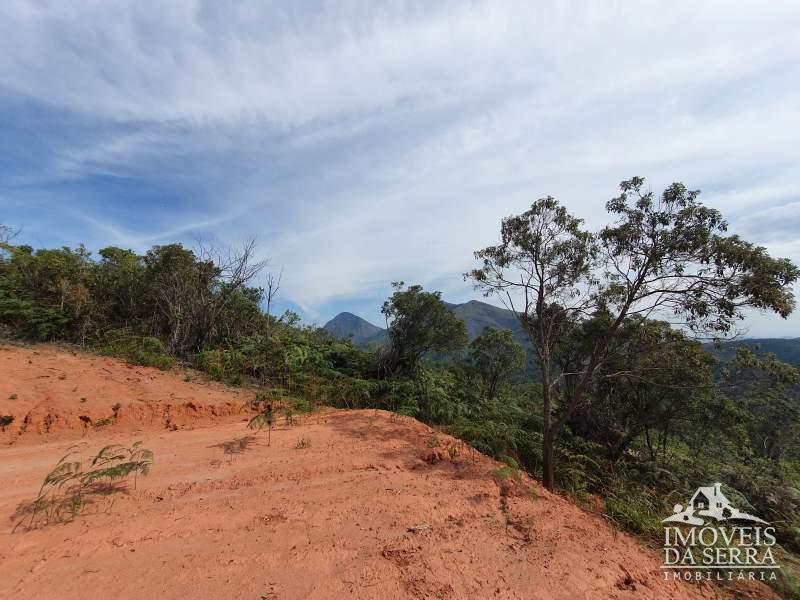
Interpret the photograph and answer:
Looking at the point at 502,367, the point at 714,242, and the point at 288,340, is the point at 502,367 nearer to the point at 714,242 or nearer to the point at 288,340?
the point at 288,340

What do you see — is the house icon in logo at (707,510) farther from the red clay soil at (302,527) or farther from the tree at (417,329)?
the tree at (417,329)

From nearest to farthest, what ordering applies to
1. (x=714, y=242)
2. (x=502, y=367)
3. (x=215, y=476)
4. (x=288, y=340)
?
(x=215, y=476) → (x=714, y=242) → (x=288, y=340) → (x=502, y=367)

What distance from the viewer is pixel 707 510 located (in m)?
6.15

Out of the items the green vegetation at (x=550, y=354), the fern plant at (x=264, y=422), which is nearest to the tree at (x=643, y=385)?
the green vegetation at (x=550, y=354)

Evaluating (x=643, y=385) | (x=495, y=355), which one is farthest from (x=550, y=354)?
(x=495, y=355)

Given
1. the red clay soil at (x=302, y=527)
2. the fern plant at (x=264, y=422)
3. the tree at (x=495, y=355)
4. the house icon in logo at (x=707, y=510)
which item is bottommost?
the house icon in logo at (x=707, y=510)

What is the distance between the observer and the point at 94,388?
7418mm

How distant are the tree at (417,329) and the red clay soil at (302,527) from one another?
5.30m

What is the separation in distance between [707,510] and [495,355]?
34.3 ft

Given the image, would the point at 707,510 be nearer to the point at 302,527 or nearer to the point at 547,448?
the point at 547,448

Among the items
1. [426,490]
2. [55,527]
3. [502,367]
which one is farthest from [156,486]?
[502,367]

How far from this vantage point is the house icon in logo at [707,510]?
523cm

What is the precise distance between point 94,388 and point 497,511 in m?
7.61

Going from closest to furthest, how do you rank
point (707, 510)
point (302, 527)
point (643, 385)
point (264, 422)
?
point (302, 527) → point (707, 510) → point (264, 422) → point (643, 385)
